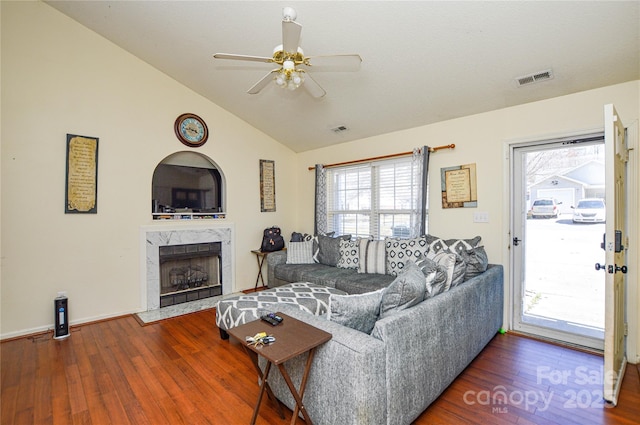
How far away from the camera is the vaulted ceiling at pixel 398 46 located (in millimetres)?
2117

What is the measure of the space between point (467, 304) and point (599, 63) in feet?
7.08

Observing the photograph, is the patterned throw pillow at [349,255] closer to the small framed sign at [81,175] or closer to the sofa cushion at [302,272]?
the sofa cushion at [302,272]

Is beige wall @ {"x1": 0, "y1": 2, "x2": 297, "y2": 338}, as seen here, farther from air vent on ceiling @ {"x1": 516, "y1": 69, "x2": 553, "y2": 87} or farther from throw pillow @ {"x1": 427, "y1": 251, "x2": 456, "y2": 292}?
air vent on ceiling @ {"x1": 516, "y1": 69, "x2": 553, "y2": 87}

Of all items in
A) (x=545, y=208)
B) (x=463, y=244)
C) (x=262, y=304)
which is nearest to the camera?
(x=262, y=304)

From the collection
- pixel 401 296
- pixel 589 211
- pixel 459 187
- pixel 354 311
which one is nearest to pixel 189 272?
pixel 354 311

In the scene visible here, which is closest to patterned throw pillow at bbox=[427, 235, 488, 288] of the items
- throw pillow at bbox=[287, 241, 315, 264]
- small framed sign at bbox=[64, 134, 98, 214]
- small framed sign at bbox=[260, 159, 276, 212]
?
throw pillow at bbox=[287, 241, 315, 264]

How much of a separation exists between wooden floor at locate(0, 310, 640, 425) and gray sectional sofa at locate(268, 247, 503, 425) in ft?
0.75

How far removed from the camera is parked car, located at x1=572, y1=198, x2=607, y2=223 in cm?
269

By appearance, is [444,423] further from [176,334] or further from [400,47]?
[400,47]

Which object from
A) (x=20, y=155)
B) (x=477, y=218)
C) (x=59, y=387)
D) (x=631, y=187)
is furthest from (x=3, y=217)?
(x=631, y=187)

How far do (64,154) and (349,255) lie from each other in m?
3.47

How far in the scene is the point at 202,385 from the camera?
2.17 metres

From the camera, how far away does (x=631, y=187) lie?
2.44 metres

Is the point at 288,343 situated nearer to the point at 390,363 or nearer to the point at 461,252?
the point at 390,363
